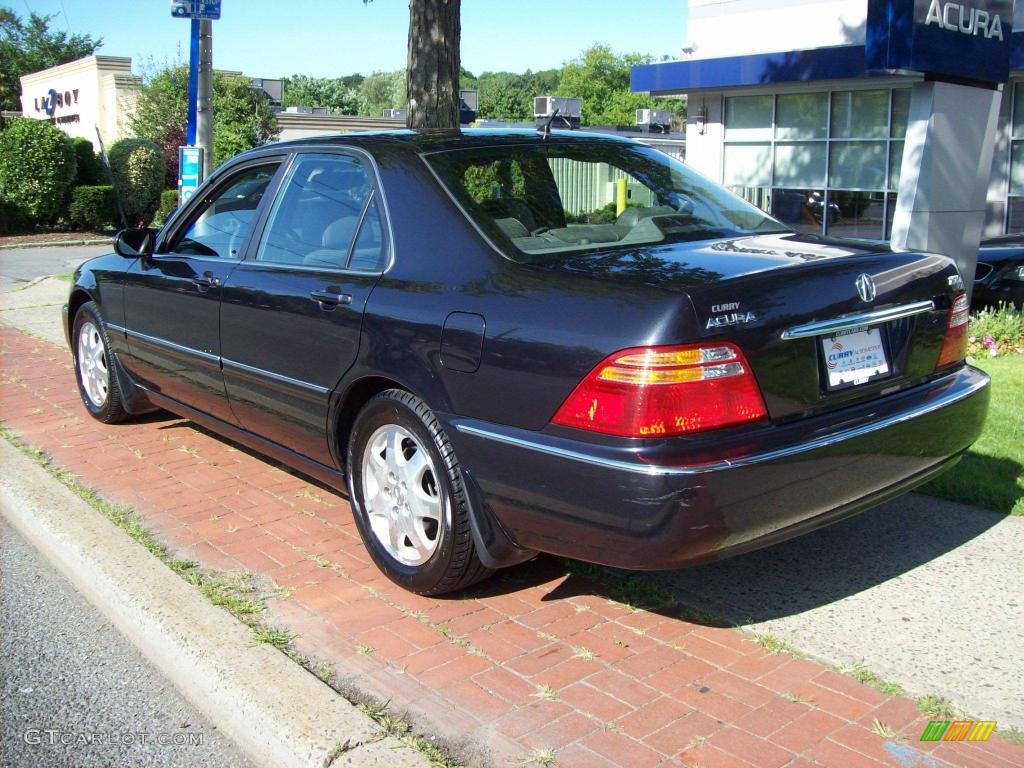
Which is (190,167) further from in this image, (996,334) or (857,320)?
(857,320)

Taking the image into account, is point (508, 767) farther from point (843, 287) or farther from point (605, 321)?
point (843, 287)

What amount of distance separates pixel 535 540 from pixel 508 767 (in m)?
0.81

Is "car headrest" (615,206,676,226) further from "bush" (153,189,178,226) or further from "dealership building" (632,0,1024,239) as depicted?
"bush" (153,189,178,226)

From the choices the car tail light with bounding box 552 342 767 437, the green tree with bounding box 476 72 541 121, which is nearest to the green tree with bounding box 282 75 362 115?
the green tree with bounding box 476 72 541 121

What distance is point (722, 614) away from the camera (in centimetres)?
376

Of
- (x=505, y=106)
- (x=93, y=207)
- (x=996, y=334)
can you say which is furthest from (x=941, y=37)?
(x=505, y=106)

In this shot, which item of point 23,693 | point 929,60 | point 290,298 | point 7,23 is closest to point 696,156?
point 929,60

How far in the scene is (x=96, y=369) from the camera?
663cm

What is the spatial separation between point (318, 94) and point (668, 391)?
4057 inches

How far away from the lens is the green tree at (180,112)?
107 ft

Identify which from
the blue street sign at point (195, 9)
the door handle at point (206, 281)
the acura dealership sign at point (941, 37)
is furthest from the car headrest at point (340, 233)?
the blue street sign at point (195, 9)

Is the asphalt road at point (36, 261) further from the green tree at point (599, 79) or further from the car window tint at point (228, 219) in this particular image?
the green tree at point (599, 79)

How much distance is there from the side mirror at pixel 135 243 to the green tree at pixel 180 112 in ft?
88.1

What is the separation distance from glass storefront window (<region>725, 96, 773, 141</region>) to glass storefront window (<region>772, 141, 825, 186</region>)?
427 mm
